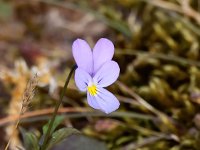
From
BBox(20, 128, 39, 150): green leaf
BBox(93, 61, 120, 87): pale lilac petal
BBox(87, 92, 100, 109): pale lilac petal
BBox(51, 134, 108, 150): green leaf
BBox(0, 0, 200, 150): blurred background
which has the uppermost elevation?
BBox(0, 0, 200, 150): blurred background

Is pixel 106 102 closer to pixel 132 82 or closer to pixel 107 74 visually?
pixel 107 74

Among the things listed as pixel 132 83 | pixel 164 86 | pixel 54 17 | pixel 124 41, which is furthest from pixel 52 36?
pixel 164 86

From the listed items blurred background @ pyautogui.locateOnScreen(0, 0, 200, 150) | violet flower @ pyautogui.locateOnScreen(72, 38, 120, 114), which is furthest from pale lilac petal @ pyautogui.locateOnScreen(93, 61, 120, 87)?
blurred background @ pyautogui.locateOnScreen(0, 0, 200, 150)

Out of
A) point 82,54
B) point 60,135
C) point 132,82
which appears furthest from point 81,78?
point 132,82

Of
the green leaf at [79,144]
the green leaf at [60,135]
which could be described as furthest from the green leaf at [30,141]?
the green leaf at [79,144]

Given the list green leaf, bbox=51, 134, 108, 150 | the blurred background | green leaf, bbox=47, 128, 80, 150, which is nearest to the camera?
green leaf, bbox=47, 128, 80, 150

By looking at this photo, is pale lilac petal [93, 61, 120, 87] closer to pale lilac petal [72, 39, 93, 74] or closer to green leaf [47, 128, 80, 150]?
pale lilac petal [72, 39, 93, 74]

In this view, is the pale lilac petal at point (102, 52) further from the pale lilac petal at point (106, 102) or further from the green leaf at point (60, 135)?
the green leaf at point (60, 135)
